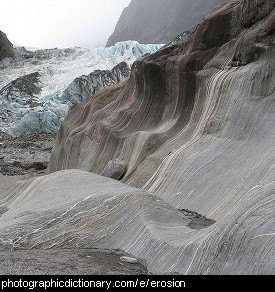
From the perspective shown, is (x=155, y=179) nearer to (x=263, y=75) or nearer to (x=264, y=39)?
(x=263, y=75)

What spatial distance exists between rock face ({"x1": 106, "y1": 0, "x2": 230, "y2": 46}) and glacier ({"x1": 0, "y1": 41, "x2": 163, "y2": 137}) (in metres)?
29.0

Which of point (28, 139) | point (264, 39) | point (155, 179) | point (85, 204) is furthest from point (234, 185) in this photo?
point (28, 139)

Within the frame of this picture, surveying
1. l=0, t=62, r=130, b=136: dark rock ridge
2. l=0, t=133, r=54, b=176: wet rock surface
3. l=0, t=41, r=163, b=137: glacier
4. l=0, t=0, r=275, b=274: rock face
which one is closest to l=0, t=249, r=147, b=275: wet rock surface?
l=0, t=0, r=275, b=274: rock face

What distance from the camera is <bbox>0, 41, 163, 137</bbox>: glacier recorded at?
28.4 metres

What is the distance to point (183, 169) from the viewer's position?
7.39 metres

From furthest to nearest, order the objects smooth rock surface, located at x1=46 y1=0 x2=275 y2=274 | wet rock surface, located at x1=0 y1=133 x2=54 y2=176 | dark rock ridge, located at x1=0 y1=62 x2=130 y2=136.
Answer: dark rock ridge, located at x1=0 y1=62 x2=130 y2=136
wet rock surface, located at x1=0 y1=133 x2=54 y2=176
smooth rock surface, located at x1=46 y1=0 x2=275 y2=274

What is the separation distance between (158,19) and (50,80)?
44289mm

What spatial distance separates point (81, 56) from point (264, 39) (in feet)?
109

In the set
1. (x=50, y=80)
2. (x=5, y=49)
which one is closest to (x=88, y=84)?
(x=50, y=80)

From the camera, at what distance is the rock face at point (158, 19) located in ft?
216

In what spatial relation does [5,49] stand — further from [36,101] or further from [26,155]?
[26,155]

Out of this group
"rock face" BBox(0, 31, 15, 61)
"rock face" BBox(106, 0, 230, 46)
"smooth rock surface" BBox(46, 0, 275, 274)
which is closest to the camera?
"smooth rock surface" BBox(46, 0, 275, 274)

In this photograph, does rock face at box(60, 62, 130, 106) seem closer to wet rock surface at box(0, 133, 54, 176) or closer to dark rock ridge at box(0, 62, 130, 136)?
dark rock ridge at box(0, 62, 130, 136)

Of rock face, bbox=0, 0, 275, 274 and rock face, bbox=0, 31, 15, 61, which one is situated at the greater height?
rock face, bbox=0, 31, 15, 61
